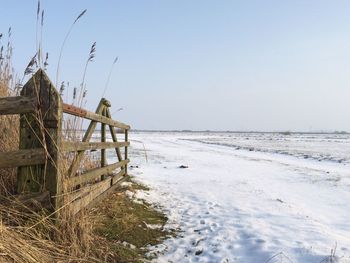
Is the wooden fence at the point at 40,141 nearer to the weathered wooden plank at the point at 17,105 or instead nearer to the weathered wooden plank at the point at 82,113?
the weathered wooden plank at the point at 17,105

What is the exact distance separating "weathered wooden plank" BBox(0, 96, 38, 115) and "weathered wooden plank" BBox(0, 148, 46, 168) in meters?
0.40

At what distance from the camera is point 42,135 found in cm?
386

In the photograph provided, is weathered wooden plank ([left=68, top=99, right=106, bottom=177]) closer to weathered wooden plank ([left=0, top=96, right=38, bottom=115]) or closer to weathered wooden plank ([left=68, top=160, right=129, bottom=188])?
Result: weathered wooden plank ([left=68, top=160, right=129, bottom=188])

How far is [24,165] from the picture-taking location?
3775 millimetres

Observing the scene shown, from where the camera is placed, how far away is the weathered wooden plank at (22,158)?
3648mm

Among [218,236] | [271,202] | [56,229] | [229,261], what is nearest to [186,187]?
[271,202]

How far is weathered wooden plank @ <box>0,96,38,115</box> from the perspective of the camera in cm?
373

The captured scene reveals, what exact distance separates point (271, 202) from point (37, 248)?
17.5 ft

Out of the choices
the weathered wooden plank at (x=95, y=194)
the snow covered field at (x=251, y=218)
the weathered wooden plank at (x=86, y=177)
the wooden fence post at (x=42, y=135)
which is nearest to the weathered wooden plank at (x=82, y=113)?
the wooden fence post at (x=42, y=135)

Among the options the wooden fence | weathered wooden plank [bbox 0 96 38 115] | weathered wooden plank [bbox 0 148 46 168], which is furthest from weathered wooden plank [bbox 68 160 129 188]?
weathered wooden plank [bbox 0 96 38 115]

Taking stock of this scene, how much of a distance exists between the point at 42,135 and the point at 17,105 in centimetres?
38

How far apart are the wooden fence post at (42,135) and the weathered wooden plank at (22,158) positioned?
0.07 m

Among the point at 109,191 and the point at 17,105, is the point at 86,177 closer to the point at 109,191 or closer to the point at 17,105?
the point at 17,105

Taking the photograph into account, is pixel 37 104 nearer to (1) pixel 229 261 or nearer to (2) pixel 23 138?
(2) pixel 23 138
